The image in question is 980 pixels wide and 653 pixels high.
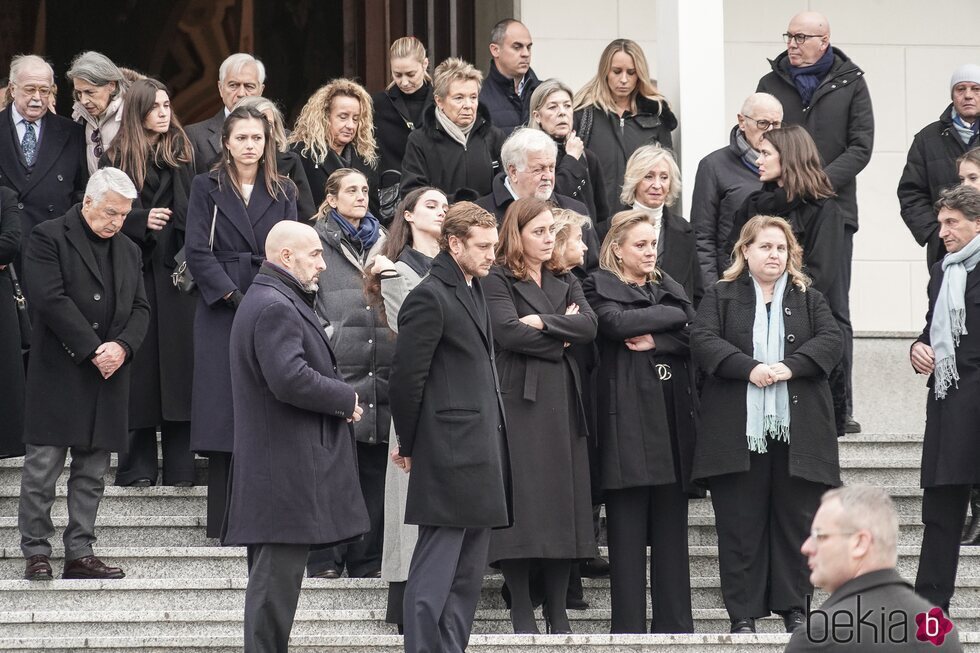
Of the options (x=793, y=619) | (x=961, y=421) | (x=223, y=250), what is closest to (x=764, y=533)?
(x=793, y=619)

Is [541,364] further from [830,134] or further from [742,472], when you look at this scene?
[830,134]

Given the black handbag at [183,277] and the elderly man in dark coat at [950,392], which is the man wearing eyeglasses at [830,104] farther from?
the black handbag at [183,277]

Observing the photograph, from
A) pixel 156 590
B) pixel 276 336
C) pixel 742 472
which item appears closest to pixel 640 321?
pixel 742 472

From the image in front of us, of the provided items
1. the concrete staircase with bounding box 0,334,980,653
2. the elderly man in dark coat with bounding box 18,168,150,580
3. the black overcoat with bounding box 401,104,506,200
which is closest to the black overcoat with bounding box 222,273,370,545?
the concrete staircase with bounding box 0,334,980,653

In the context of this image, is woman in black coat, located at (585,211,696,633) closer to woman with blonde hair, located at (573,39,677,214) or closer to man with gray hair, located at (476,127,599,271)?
man with gray hair, located at (476,127,599,271)

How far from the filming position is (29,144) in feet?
28.2

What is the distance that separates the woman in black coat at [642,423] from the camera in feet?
23.7

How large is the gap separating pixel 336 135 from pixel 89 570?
2626mm

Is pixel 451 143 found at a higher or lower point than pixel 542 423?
higher

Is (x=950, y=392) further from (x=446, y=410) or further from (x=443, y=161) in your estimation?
(x=443, y=161)

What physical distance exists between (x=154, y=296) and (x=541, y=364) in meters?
2.19

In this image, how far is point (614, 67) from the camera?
9.00m

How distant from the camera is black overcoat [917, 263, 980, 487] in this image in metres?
7.27

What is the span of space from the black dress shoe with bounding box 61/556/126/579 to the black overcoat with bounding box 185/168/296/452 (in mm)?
662
